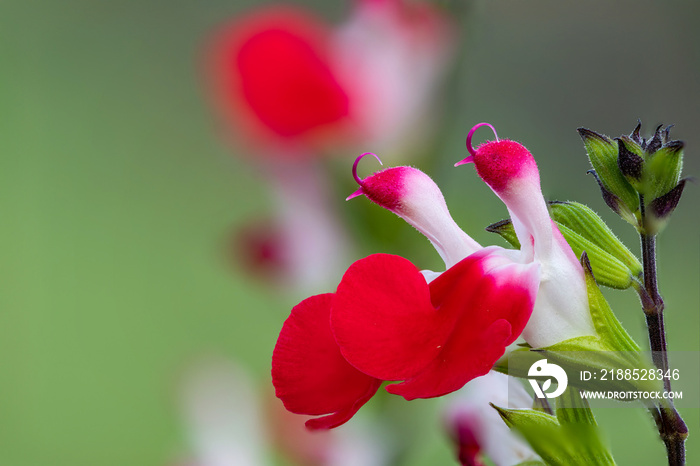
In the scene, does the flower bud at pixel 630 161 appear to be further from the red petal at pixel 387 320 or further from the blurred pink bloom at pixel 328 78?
the blurred pink bloom at pixel 328 78

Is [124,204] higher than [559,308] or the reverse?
the reverse

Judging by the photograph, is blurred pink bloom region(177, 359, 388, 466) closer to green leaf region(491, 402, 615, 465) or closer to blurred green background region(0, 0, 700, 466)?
green leaf region(491, 402, 615, 465)

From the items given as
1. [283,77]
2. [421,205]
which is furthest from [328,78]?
[421,205]

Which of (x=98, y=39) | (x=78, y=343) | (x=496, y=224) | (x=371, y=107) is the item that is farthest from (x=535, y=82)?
(x=496, y=224)

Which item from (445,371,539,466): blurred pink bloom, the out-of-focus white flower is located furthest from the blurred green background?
(445,371,539,466): blurred pink bloom

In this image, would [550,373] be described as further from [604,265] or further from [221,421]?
[221,421]

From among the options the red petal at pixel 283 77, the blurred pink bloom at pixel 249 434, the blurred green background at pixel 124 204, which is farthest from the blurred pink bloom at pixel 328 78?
the blurred green background at pixel 124 204
